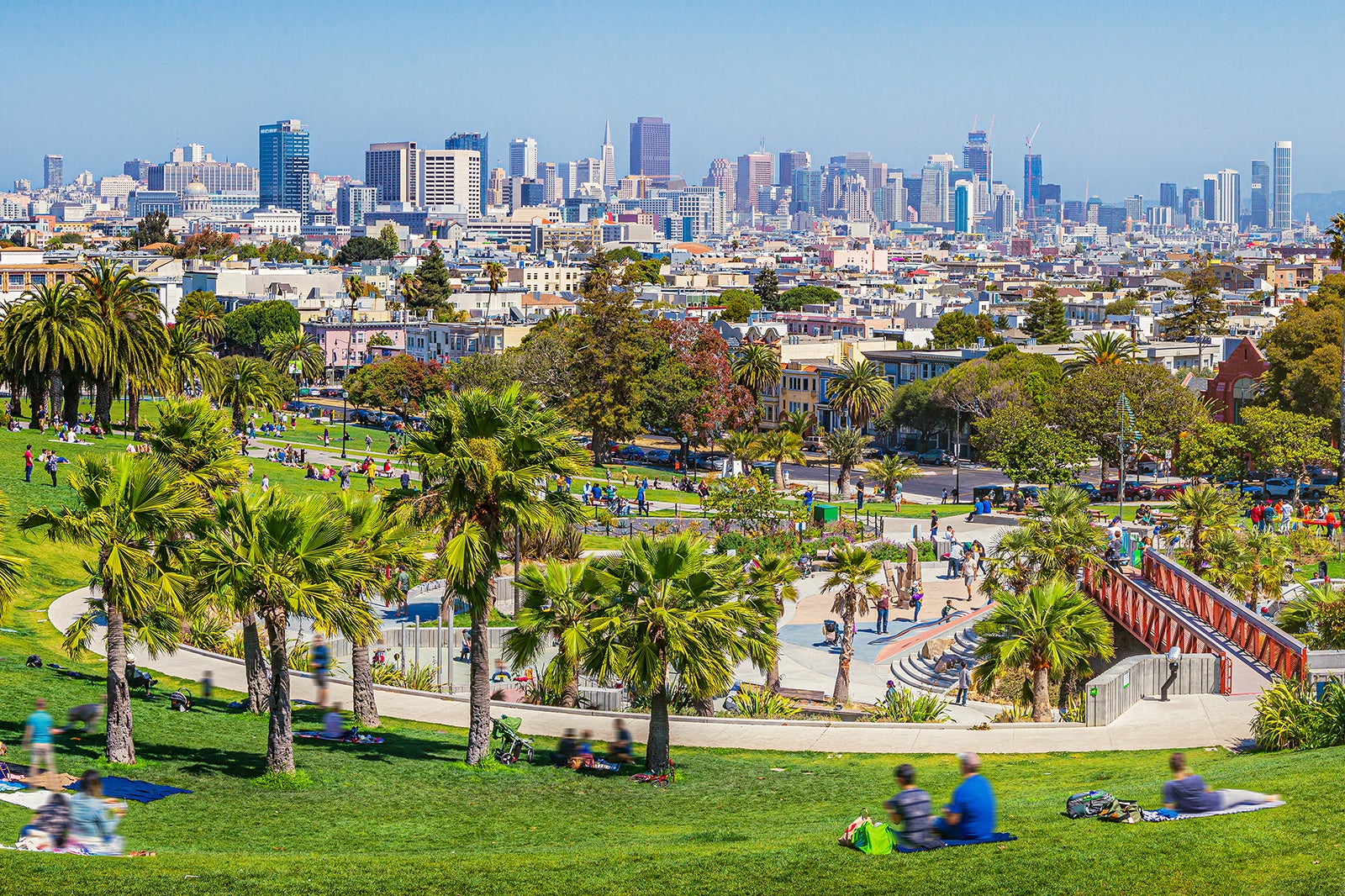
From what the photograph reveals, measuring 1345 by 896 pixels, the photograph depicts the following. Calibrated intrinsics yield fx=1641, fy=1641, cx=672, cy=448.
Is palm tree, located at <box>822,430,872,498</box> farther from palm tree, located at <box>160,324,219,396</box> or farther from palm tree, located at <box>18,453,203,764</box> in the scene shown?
palm tree, located at <box>18,453,203,764</box>

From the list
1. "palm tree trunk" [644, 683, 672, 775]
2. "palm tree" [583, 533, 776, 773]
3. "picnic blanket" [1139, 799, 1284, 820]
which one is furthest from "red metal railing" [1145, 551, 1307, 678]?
"palm tree trunk" [644, 683, 672, 775]

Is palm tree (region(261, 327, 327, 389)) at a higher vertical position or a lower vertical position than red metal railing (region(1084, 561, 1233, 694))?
higher

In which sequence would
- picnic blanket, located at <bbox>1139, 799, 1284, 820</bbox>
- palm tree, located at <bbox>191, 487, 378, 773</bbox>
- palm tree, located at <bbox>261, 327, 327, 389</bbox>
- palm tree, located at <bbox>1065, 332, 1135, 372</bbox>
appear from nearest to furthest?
picnic blanket, located at <bbox>1139, 799, 1284, 820</bbox>, palm tree, located at <bbox>191, 487, 378, 773</bbox>, palm tree, located at <bbox>1065, 332, 1135, 372</bbox>, palm tree, located at <bbox>261, 327, 327, 389</bbox>

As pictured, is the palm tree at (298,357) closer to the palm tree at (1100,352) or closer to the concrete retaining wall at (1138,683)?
the palm tree at (1100,352)

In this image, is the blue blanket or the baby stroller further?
the baby stroller

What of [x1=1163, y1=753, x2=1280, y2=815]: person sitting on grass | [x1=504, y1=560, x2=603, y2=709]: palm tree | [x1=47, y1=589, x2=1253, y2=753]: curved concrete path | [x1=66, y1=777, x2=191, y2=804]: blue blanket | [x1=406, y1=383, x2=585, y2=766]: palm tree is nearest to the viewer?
[x1=1163, y1=753, x2=1280, y2=815]: person sitting on grass

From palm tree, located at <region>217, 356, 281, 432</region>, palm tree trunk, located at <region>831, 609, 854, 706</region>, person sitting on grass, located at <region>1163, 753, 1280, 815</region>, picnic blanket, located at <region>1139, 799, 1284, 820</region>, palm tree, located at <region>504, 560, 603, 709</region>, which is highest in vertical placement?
palm tree, located at <region>217, 356, 281, 432</region>
